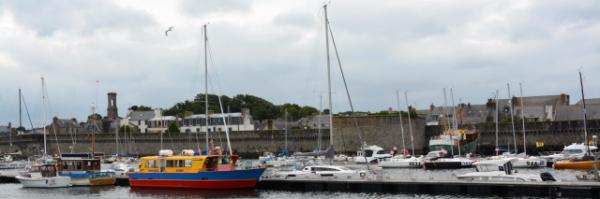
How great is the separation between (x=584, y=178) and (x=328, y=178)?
13.8 metres

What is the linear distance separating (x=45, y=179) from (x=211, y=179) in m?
13.6

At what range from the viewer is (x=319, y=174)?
47.2 metres

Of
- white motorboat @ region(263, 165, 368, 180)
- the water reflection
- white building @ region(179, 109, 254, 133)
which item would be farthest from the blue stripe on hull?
white building @ region(179, 109, 254, 133)

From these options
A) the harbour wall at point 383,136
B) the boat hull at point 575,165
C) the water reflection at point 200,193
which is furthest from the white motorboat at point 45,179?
the boat hull at point 575,165

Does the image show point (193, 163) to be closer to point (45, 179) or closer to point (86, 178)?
point (86, 178)

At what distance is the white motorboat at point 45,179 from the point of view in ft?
166

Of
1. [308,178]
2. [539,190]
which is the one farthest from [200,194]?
[539,190]

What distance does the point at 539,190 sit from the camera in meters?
35.8

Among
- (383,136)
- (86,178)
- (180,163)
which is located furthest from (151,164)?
(383,136)

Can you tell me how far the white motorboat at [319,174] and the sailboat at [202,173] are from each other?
125 inches

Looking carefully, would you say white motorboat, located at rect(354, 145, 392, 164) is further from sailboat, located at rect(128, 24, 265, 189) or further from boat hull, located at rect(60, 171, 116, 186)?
boat hull, located at rect(60, 171, 116, 186)

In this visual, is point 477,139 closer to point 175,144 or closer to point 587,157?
point 587,157

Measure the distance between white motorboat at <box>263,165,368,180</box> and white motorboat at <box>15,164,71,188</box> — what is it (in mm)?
13784

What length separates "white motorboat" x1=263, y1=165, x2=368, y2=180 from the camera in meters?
45.9
